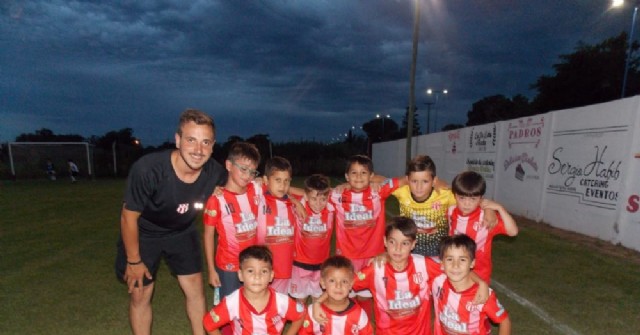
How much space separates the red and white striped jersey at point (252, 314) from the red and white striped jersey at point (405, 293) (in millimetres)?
769

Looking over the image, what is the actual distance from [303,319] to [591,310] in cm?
375

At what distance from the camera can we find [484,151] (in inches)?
492

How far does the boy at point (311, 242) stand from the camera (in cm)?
390

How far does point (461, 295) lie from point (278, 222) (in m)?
1.84

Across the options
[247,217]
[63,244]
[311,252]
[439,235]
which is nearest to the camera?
[247,217]

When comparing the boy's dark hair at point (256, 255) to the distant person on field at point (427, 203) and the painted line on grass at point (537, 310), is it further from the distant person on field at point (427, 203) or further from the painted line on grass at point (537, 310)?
the painted line on grass at point (537, 310)

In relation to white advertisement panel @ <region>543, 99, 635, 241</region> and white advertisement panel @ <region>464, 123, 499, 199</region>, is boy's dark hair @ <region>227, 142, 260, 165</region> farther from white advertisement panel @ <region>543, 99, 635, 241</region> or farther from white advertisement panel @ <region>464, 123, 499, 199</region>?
white advertisement panel @ <region>464, 123, 499, 199</region>

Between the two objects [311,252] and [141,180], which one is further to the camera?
[311,252]

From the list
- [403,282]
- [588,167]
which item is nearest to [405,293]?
[403,282]

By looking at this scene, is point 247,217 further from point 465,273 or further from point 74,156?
point 74,156

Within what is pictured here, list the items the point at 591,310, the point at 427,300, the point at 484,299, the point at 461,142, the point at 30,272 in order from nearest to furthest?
the point at 484,299 → the point at 427,300 → the point at 591,310 → the point at 30,272 → the point at 461,142

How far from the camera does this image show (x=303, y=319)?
2863 mm

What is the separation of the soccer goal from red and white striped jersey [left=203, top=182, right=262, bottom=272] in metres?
27.2

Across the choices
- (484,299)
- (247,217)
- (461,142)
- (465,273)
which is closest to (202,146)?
(247,217)
